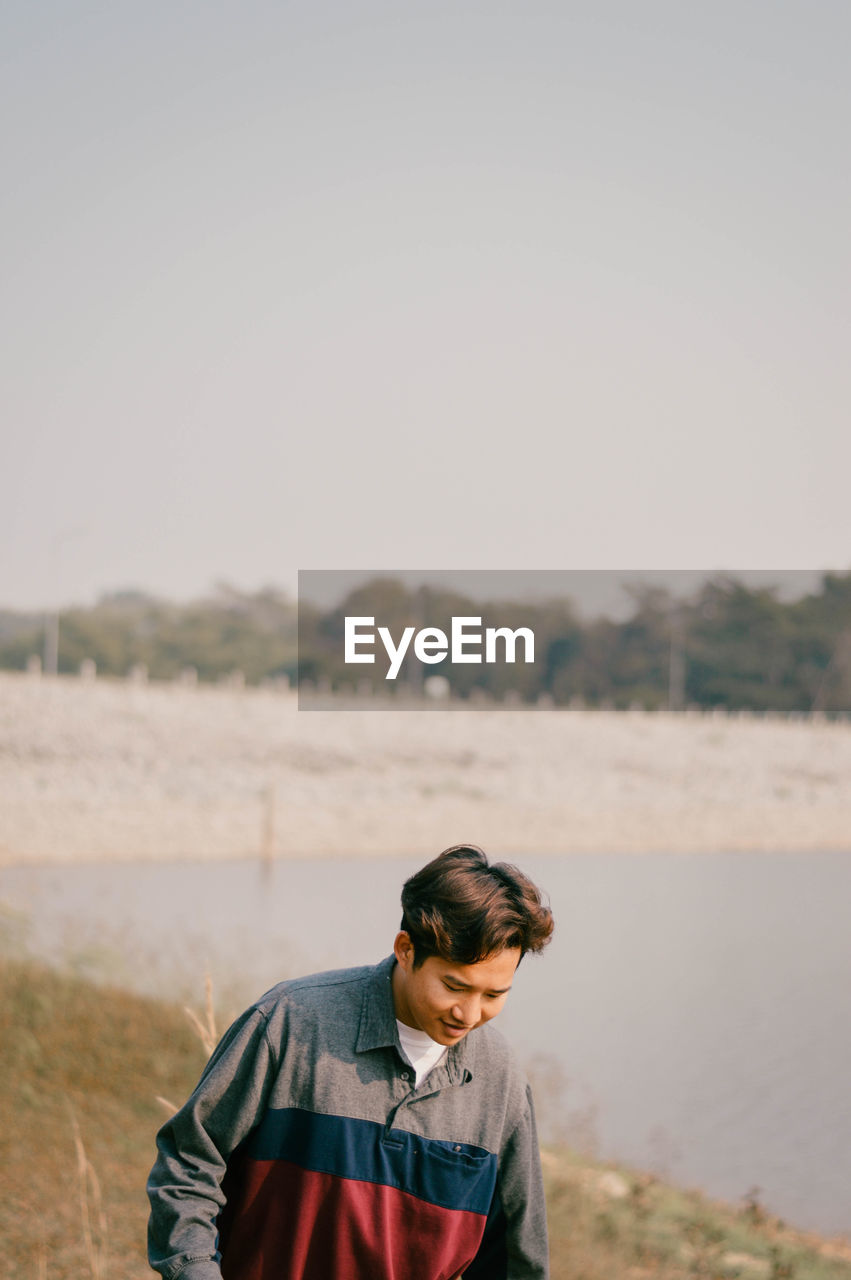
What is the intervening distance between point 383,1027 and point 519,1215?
0.37 metres

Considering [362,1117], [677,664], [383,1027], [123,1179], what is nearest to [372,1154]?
[362,1117]

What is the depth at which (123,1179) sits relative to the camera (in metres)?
4.79

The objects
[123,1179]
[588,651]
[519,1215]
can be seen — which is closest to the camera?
[519,1215]

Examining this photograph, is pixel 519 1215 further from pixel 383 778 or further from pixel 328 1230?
pixel 383 778

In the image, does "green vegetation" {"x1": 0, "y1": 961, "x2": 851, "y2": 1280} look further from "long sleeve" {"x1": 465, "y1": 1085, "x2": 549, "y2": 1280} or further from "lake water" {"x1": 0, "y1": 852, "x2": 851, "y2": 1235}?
"long sleeve" {"x1": 465, "y1": 1085, "x2": 549, "y2": 1280}

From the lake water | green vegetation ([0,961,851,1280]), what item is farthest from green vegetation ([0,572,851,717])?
green vegetation ([0,961,851,1280])

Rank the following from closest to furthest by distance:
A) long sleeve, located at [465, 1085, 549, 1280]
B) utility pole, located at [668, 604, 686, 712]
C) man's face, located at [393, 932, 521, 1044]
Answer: man's face, located at [393, 932, 521, 1044] < long sleeve, located at [465, 1085, 549, 1280] < utility pole, located at [668, 604, 686, 712]

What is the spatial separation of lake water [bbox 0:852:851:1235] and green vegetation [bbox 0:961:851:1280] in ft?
2.45

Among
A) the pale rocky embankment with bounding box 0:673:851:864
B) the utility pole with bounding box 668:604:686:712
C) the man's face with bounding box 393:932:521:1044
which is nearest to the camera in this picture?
the man's face with bounding box 393:932:521:1044

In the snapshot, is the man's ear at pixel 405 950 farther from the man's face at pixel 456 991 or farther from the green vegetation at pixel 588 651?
the green vegetation at pixel 588 651

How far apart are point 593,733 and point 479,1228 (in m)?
36.5

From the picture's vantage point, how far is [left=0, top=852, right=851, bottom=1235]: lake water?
330 inches

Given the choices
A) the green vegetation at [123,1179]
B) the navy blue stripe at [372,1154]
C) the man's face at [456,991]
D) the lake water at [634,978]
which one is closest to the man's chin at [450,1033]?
the man's face at [456,991]

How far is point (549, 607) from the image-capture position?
159ft
